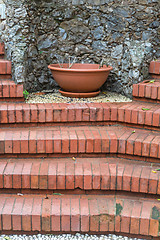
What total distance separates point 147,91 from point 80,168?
47.7 inches

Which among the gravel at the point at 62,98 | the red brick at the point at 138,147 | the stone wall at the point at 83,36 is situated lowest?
the red brick at the point at 138,147

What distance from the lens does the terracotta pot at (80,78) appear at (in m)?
3.59

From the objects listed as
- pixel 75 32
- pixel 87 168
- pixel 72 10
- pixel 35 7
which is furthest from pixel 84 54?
pixel 87 168

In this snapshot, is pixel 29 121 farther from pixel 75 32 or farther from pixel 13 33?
pixel 75 32

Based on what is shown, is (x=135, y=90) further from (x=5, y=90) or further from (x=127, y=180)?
(x=5, y=90)

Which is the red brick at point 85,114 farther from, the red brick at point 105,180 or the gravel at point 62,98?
the red brick at point 105,180

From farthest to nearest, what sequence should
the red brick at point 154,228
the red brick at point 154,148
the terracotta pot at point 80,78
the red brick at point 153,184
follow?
the terracotta pot at point 80,78 < the red brick at point 154,148 < the red brick at point 153,184 < the red brick at point 154,228

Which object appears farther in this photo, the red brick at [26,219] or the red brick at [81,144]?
the red brick at [81,144]

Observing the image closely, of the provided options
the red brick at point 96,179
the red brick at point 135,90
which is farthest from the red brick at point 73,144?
the red brick at point 135,90

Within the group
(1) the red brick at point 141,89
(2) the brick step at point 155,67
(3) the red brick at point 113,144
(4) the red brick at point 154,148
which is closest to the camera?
(4) the red brick at point 154,148

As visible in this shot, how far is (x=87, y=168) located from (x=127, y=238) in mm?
667

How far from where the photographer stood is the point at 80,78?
3.62 meters

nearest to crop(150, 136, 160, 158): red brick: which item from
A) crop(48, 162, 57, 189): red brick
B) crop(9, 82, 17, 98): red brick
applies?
crop(48, 162, 57, 189): red brick

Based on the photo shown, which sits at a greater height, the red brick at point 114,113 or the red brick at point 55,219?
the red brick at point 114,113
